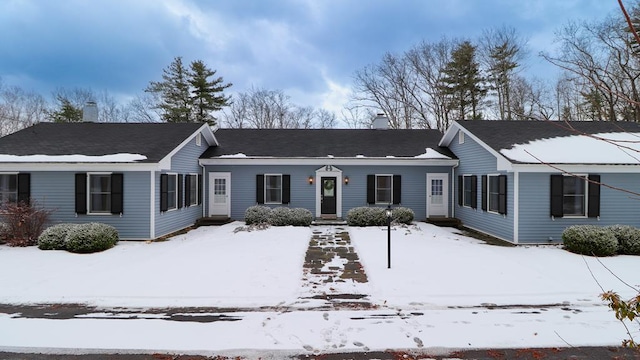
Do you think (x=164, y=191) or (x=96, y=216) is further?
(x=164, y=191)

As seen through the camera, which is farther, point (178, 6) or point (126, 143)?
point (178, 6)

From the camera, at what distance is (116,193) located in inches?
443

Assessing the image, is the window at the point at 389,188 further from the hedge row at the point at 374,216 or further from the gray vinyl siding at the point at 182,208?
the gray vinyl siding at the point at 182,208

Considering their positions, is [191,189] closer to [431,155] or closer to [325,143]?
[325,143]

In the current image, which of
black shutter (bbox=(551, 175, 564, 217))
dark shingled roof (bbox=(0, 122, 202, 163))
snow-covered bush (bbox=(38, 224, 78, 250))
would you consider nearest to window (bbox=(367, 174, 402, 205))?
black shutter (bbox=(551, 175, 564, 217))

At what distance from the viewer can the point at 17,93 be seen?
3133 centimetres

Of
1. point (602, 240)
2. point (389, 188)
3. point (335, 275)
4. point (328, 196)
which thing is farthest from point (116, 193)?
point (602, 240)

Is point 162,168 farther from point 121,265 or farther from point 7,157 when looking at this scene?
point 7,157

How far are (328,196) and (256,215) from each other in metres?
3.54

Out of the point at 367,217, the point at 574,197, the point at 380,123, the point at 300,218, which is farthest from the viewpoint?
the point at 380,123

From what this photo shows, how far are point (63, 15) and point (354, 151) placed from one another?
16376 mm

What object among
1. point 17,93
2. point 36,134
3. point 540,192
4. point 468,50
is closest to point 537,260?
point 540,192

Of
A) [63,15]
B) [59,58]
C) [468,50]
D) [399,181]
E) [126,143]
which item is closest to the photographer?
[126,143]

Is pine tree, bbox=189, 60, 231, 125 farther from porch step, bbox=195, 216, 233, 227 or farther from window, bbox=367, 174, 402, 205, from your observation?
window, bbox=367, 174, 402, 205
